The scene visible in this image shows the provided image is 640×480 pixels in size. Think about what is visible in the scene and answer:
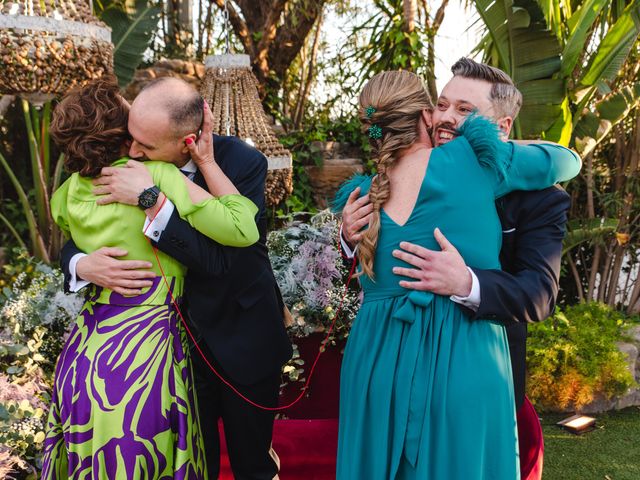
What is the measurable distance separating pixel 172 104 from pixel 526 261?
44.8 inches

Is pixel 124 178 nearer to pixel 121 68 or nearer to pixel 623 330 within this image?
pixel 121 68

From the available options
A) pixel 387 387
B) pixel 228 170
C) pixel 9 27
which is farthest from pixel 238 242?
pixel 9 27

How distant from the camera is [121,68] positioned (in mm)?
5426

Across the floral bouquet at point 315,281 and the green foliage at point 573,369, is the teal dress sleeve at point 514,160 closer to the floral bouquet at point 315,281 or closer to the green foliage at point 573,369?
the floral bouquet at point 315,281

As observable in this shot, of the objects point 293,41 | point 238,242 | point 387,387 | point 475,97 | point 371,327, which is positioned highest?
point 293,41

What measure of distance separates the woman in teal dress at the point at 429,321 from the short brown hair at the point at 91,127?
2.40 ft

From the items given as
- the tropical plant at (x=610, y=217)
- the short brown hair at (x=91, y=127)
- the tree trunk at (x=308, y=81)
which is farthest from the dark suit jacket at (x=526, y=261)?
the tree trunk at (x=308, y=81)

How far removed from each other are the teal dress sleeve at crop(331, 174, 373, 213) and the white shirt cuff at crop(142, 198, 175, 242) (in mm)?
570

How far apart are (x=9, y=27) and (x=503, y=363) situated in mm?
2738

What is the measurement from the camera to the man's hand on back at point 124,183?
1710mm

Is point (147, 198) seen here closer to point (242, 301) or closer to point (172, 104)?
point (172, 104)

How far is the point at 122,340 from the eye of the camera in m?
1.79

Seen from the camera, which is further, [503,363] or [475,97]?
[475,97]

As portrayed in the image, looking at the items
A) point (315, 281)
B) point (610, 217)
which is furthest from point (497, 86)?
point (610, 217)
